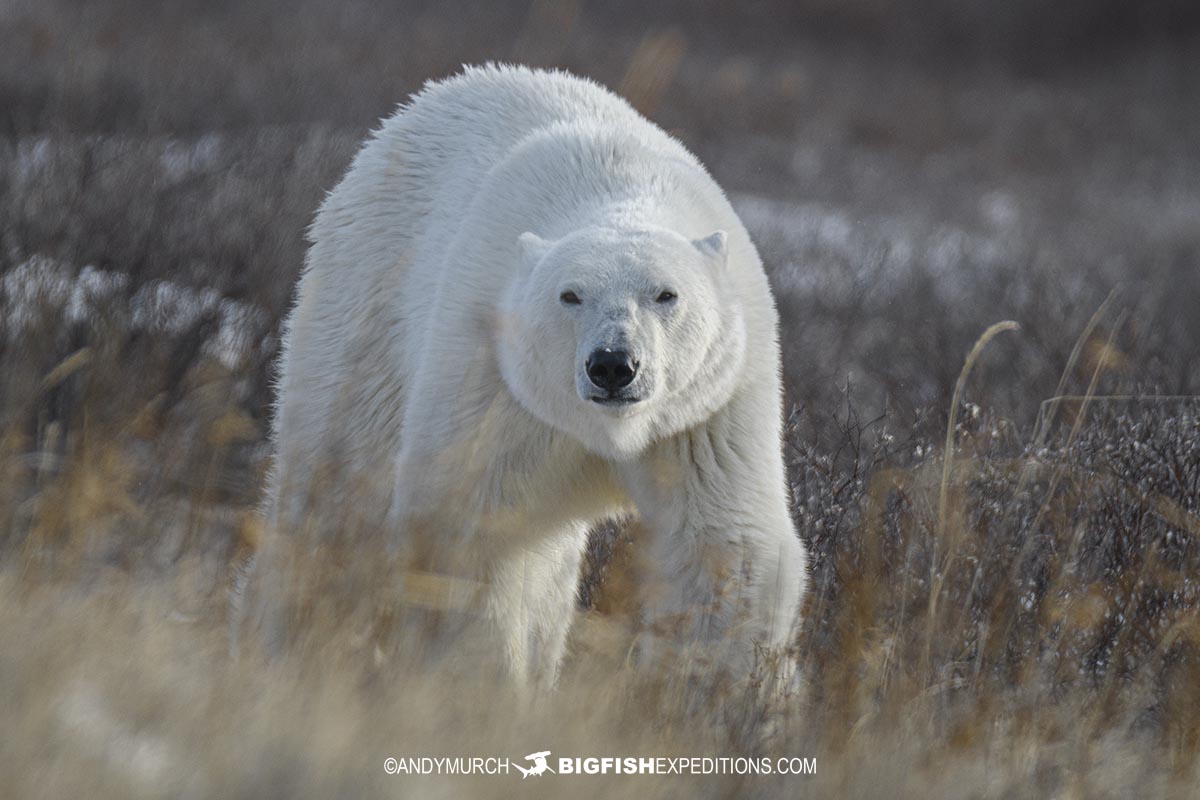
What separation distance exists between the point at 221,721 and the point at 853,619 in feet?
4.91

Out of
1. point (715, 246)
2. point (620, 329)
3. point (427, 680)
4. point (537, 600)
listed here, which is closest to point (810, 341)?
point (537, 600)

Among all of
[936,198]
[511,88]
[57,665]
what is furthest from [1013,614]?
[936,198]

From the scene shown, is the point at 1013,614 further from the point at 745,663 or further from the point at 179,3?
the point at 179,3

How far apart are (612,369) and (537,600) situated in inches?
43.7

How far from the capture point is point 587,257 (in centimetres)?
338

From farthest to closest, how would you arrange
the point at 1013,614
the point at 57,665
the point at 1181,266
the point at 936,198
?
the point at 936,198 < the point at 1181,266 < the point at 1013,614 < the point at 57,665

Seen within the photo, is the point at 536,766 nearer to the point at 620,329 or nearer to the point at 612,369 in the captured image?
the point at 612,369

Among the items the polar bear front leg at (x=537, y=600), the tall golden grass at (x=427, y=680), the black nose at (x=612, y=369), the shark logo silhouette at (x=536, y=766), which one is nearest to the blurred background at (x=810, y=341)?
the tall golden grass at (x=427, y=680)

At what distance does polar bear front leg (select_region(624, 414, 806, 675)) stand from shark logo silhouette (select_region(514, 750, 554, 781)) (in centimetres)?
90

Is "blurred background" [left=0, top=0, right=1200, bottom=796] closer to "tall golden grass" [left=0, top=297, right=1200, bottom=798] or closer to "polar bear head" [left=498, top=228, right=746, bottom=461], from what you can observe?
"tall golden grass" [left=0, top=297, right=1200, bottom=798]

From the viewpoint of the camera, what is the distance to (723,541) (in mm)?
3410

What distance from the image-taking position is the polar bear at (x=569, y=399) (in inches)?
131

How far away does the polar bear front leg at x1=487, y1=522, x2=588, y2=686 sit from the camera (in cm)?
347

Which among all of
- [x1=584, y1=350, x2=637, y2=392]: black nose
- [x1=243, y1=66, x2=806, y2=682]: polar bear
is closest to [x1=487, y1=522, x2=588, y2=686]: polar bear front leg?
[x1=243, y1=66, x2=806, y2=682]: polar bear
